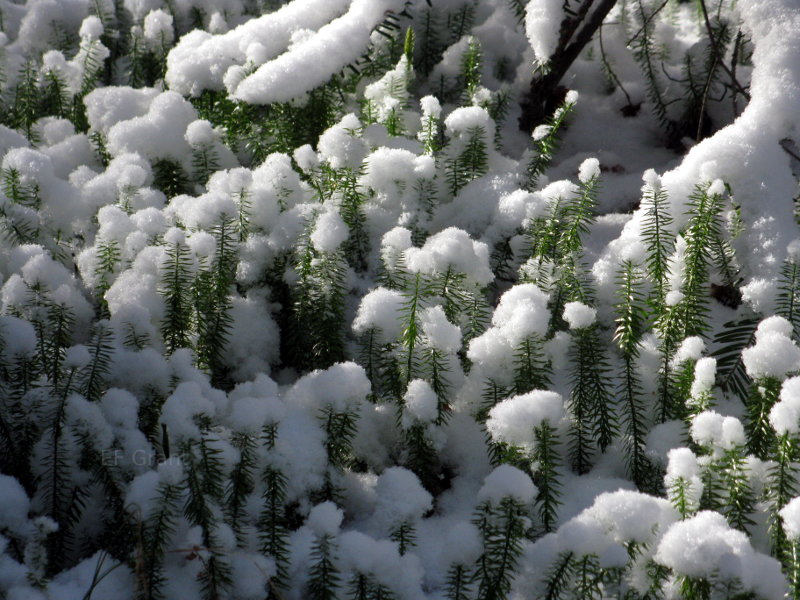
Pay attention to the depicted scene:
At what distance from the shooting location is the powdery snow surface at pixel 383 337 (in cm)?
173

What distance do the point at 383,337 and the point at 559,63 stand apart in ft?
5.42

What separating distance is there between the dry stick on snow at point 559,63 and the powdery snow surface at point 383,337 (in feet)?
0.14

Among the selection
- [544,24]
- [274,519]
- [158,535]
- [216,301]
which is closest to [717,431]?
[274,519]

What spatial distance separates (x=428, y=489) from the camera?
213 cm

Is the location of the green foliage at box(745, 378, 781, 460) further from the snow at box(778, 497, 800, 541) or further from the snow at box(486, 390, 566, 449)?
the snow at box(486, 390, 566, 449)

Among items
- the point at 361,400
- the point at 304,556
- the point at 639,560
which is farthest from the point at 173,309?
the point at 639,560

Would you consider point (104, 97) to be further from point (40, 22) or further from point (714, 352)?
point (714, 352)

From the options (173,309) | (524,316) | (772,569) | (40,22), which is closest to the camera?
(772,569)

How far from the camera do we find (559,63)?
10.5 ft

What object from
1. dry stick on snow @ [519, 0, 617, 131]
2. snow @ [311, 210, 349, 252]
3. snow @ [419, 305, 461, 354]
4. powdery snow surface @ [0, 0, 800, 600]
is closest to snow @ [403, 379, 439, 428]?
powdery snow surface @ [0, 0, 800, 600]

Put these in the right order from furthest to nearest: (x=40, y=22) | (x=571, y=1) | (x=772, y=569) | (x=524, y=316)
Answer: (x=40, y=22) → (x=571, y=1) → (x=524, y=316) → (x=772, y=569)

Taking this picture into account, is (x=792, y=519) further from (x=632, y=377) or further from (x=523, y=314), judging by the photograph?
(x=523, y=314)

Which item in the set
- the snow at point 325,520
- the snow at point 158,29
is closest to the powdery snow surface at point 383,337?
the snow at point 325,520

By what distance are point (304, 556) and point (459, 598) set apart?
394 millimetres
